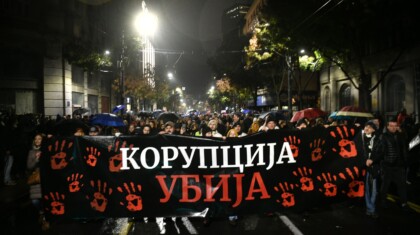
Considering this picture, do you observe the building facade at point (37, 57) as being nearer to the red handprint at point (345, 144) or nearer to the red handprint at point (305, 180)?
the red handprint at point (305, 180)

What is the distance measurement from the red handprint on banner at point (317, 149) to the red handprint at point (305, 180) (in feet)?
0.71

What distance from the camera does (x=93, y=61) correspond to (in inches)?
1003

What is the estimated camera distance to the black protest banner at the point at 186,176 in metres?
5.27

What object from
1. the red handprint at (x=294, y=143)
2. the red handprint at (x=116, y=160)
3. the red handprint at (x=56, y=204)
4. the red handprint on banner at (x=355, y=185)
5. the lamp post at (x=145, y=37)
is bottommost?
the red handprint at (x=56, y=204)

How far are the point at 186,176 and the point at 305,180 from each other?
6.03 ft

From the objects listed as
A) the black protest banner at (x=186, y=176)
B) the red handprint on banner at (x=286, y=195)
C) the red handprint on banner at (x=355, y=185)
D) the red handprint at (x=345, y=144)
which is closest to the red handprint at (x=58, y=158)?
the black protest banner at (x=186, y=176)

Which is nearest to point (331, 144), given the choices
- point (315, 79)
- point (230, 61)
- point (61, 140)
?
point (61, 140)

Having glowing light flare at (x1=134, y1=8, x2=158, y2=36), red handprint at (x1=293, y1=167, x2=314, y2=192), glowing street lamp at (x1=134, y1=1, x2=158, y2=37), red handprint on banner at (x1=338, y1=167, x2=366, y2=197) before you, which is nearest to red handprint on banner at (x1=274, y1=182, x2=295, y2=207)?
red handprint at (x1=293, y1=167, x2=314, y2=192)

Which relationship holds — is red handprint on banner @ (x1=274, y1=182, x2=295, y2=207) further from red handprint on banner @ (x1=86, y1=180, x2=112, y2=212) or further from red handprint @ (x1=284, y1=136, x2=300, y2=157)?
red handprint on banner @ (x1=86, y1=180, x2=112, y2=212)

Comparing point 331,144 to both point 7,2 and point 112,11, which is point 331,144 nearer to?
point 7,2

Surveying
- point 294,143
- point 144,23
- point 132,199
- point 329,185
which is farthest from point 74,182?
point 144,23

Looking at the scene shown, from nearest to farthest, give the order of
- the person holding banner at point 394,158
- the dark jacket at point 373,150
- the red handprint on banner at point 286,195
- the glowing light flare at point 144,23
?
1. the red handprint on banner at point 286,195
2. the dark jacket at point 373,150
3. the person holding banner at point 394,158
4. the glowing light flare at point 144,23

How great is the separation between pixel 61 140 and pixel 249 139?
2.84 meters

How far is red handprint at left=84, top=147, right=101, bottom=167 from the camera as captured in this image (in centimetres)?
531
